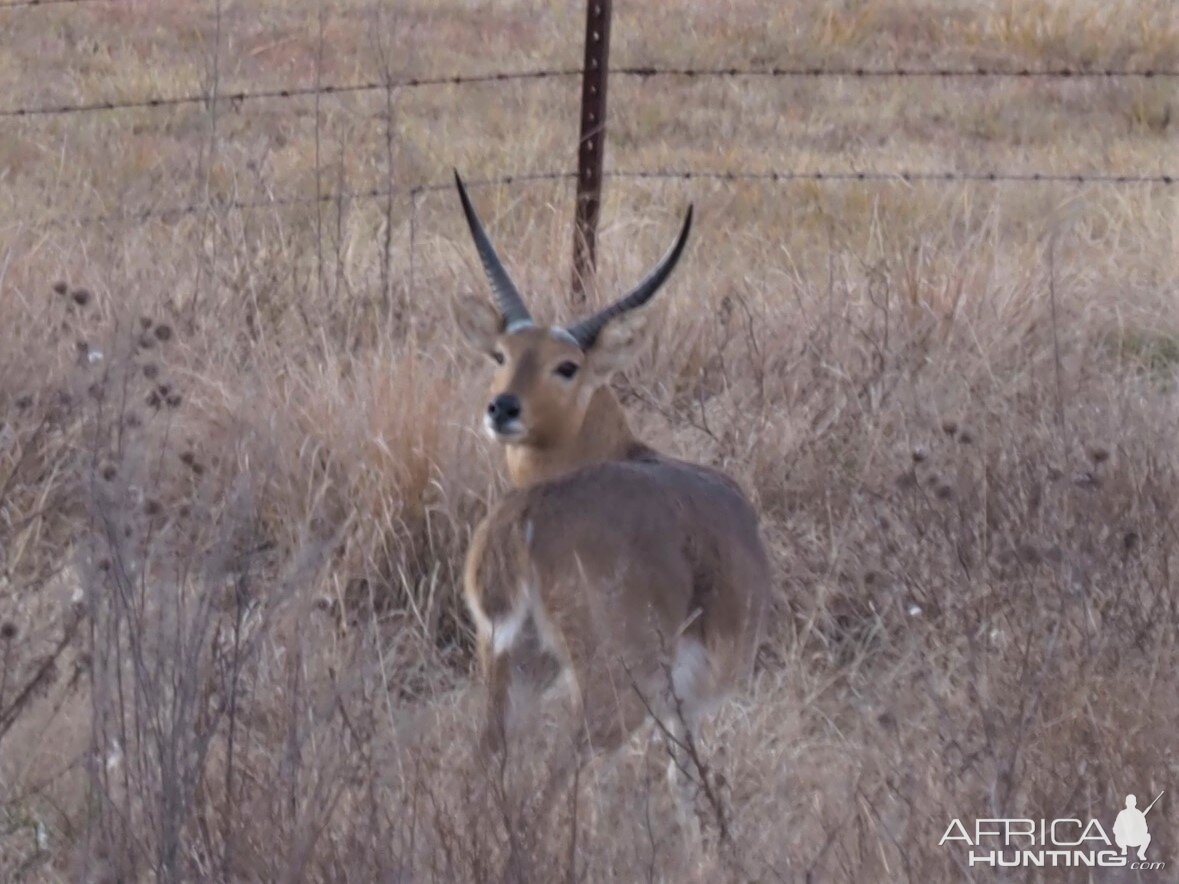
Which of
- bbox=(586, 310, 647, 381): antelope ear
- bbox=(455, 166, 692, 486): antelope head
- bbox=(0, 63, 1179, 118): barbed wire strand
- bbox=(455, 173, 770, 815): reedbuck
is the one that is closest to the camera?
bbox=(455, 173, 770, 815): reedbuck

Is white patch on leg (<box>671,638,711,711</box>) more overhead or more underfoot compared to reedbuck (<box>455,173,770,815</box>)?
more underfoot

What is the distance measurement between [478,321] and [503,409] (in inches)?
16.1

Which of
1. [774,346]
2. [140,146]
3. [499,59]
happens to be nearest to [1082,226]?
[774,346]

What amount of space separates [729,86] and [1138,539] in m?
10.9

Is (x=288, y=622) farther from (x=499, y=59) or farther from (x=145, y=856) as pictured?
(x=499, y=59)

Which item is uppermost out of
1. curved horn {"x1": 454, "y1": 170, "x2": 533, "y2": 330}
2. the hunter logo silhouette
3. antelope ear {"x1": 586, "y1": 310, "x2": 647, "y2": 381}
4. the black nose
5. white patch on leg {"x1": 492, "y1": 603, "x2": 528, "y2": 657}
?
curved horn {"x1": 454, "y1": 170, "x2": 533, "y2": 330}

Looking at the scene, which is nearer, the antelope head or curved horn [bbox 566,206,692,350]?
the antelope head

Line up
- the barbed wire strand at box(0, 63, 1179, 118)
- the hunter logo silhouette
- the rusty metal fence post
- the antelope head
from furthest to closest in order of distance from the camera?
the barbed wire strand at box(0, 63, 1179, 118)
the rusty metal fence post
the antelope head
the hunter logo silhouette

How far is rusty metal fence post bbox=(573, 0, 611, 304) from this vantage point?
6883 millimetres

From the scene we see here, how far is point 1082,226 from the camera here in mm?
8836

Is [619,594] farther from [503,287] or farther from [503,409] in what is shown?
[503,287]

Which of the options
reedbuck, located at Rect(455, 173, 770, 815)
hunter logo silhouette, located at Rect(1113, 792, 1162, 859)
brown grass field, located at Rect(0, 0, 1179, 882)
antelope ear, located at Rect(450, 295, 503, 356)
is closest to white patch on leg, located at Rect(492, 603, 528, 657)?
reedbuck, located at Rect(455, 173, 770, 815)

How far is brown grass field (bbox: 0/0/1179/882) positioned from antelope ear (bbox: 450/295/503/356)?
31 cm

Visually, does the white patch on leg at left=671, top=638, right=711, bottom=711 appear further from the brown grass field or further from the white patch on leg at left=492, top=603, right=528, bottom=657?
the white patch on leg at left=492, top=603, right=528, bottom=657
